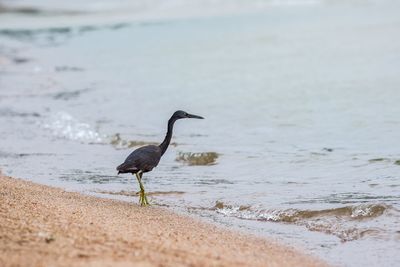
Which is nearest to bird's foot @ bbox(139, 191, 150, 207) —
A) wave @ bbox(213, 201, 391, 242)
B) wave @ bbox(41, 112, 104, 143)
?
wave @ bbox(213, 201, 391, 242)

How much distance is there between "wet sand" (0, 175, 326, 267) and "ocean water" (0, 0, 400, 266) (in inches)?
29.1

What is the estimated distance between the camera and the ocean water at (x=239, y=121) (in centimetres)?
1053

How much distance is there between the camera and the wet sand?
6801 millimetres

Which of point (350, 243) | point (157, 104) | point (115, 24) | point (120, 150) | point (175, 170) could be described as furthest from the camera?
point (115, 24)

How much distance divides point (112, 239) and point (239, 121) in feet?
36.4

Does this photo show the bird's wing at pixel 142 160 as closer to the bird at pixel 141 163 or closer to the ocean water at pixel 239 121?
the bird at pixel 141 163

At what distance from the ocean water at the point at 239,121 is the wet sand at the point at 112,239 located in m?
0.74

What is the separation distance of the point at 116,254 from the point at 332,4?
4470cm

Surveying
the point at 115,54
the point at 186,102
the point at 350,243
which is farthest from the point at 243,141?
the point at 115,54

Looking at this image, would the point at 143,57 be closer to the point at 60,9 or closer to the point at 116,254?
the point at 116,254

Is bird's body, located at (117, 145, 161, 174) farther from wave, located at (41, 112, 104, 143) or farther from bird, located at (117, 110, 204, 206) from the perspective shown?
wave, located at (41, 112, 104, 143)

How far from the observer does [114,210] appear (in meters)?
9.89

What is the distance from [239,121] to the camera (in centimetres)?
1831

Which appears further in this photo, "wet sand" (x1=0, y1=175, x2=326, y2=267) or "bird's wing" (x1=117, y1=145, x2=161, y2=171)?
"bird's wing" (x1=117, y1=145, x2=161, y2=171)
